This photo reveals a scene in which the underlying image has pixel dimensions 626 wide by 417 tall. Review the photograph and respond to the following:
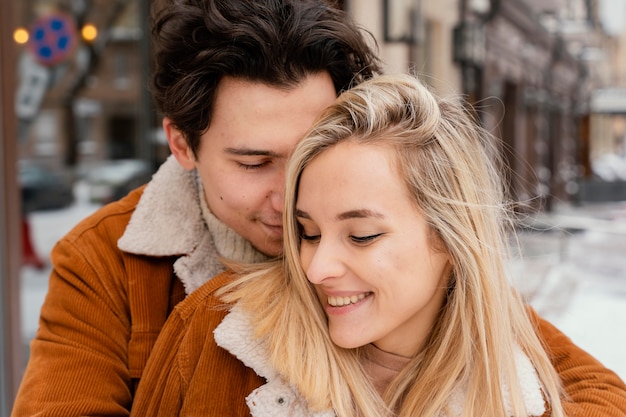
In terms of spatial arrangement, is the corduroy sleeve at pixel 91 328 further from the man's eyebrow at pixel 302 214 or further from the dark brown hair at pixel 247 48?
the man's eyebrow at pixel 302 214

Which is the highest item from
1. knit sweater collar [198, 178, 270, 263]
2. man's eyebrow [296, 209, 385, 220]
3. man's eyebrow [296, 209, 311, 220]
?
man's eyebrow [296, 209, 385, 220]

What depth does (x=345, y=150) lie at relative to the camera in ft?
4.77

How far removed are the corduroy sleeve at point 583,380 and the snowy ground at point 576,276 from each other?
168cm

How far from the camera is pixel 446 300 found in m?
1.60

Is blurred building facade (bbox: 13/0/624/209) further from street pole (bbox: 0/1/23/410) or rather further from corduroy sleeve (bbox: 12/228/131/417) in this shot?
corduroy sleeve (bbox: 12/228/131/417)

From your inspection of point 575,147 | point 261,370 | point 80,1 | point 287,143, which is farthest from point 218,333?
point 80,1

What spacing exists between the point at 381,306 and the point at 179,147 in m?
0.78

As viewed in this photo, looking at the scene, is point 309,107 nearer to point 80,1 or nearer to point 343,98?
point 343,98

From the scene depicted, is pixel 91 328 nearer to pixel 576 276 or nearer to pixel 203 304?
pixel 203 304

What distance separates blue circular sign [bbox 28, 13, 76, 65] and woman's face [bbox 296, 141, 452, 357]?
7286mm

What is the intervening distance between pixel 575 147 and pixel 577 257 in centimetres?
189

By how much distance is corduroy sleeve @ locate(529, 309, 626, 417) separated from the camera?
147 cm

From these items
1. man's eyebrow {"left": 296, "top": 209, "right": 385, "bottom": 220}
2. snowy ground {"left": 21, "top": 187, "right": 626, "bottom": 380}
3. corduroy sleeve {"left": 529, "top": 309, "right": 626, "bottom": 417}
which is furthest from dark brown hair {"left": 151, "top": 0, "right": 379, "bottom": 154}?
snowy ground {"left": 21, "top": 187, "right": 626, "bottom": 380}

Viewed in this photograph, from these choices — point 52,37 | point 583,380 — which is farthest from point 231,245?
point 52,37
